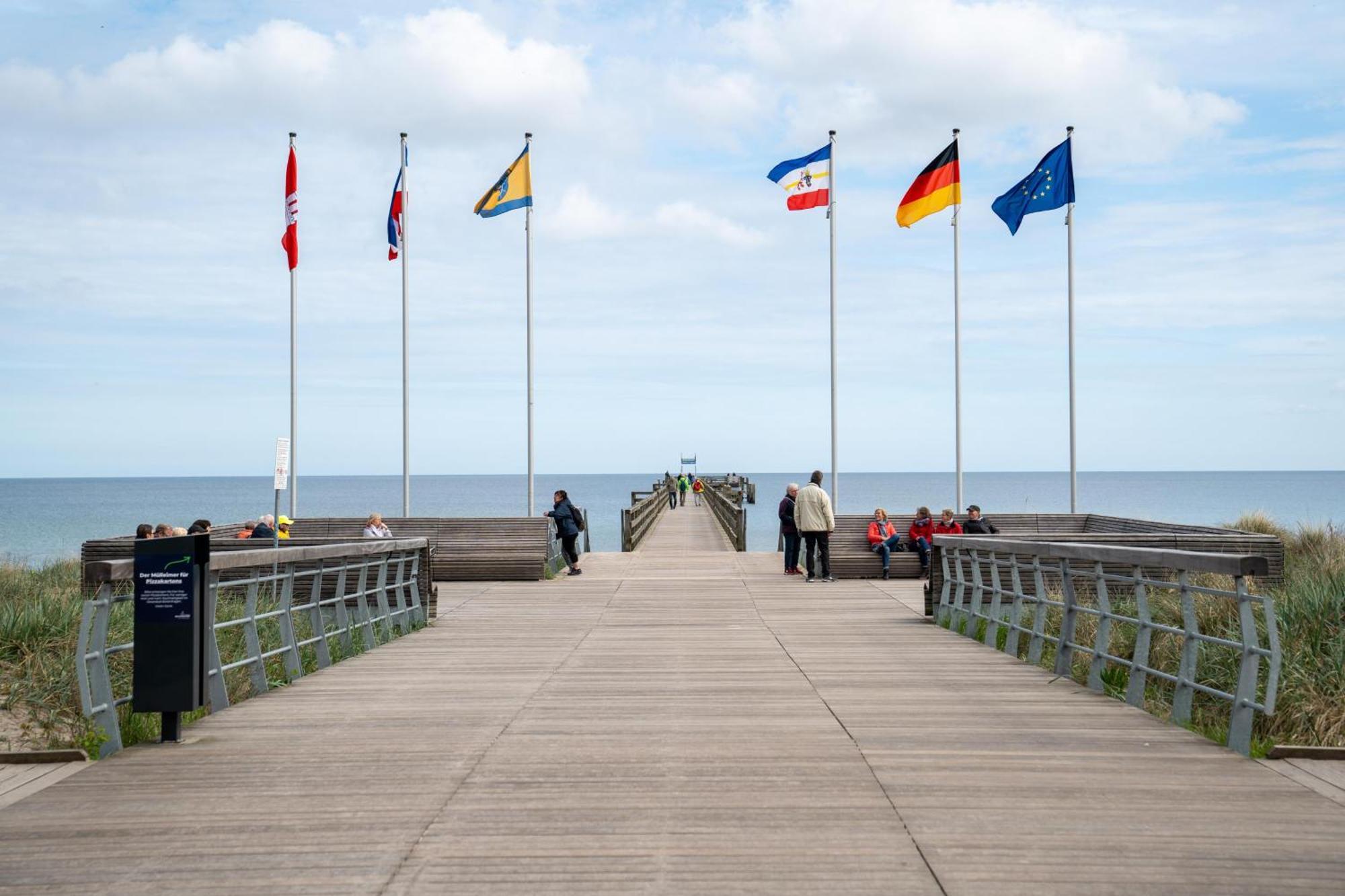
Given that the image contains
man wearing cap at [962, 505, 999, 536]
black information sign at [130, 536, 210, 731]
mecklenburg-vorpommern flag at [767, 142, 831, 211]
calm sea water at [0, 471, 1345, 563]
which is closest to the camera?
black information sign at [130, 536, 210, 731]

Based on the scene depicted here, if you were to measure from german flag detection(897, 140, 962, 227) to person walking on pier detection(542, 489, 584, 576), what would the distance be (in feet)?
28.1

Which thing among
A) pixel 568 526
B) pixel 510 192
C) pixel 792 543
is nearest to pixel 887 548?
pixel 792 543

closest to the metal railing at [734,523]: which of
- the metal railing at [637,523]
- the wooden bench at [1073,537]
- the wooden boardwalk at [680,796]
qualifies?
the metal railing at [637,523]

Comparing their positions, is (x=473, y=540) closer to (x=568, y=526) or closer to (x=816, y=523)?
(x=568, y=526)

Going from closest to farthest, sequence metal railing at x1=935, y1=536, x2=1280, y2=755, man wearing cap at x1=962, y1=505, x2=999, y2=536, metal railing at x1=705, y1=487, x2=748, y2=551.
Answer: metal railing at x1=935, y1=536, x2=1280, y2=755 → man wearing cap at x1=962, y1=505, x2=999, y2=536 → metal railing at x1=705, y1=487, x2=748, y2=551

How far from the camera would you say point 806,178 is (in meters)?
25.8

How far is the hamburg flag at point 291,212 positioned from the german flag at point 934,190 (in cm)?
1108

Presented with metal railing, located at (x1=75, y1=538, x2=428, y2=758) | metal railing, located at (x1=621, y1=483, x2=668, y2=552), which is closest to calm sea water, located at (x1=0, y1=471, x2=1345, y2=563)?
metal railing, located at (x1=621, y1=483, x2=668, y2=552)

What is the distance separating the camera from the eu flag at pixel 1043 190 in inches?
938

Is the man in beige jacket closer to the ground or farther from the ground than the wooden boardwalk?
farther from the ground

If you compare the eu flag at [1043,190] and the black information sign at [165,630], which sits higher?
the eu flag at [1043,190]

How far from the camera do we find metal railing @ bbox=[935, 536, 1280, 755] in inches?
271

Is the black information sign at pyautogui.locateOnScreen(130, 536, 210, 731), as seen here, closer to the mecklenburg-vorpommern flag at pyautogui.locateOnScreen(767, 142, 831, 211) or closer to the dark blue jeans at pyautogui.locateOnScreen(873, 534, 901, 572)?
the dark blue jeans at pyautogui.locateOnScreen(873, 534, 901, 572)

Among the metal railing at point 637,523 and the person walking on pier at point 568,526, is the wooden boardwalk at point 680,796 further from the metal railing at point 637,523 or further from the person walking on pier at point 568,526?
the metal railing at point 637,523
